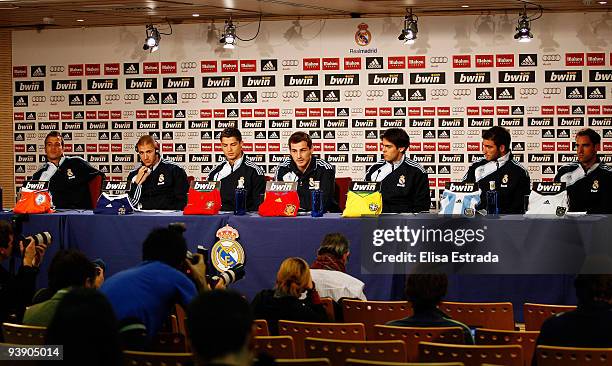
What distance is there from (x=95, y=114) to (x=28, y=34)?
55.6 inches

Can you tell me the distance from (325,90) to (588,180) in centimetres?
399

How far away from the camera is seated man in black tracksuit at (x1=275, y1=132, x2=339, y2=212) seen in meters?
8.09

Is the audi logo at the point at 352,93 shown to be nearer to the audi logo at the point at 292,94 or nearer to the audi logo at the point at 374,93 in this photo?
the audi logo at the point at 374,93

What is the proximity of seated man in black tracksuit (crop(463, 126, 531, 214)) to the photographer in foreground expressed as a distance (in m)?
4.57

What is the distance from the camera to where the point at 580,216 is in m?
7.09

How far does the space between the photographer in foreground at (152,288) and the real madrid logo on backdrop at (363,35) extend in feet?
24.1

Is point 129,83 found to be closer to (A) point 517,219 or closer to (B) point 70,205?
(B) point 70,205

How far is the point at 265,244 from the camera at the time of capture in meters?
7.34

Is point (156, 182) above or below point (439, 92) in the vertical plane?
below

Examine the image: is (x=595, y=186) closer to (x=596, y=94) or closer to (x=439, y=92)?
(x=596, y=94)

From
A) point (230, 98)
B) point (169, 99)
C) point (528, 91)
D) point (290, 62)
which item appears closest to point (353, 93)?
point (290, 62)

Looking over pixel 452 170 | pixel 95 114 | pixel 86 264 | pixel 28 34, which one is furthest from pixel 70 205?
pixel 86 264

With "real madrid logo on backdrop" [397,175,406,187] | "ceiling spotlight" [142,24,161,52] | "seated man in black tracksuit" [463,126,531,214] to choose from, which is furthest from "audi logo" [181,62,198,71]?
"seated man in black tracksuit" [463,126,531,214]

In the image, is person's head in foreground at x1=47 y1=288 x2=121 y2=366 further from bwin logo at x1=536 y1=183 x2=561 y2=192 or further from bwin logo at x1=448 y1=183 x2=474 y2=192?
bwin logo at x1=536 y1=183 x2=561 y2=192
